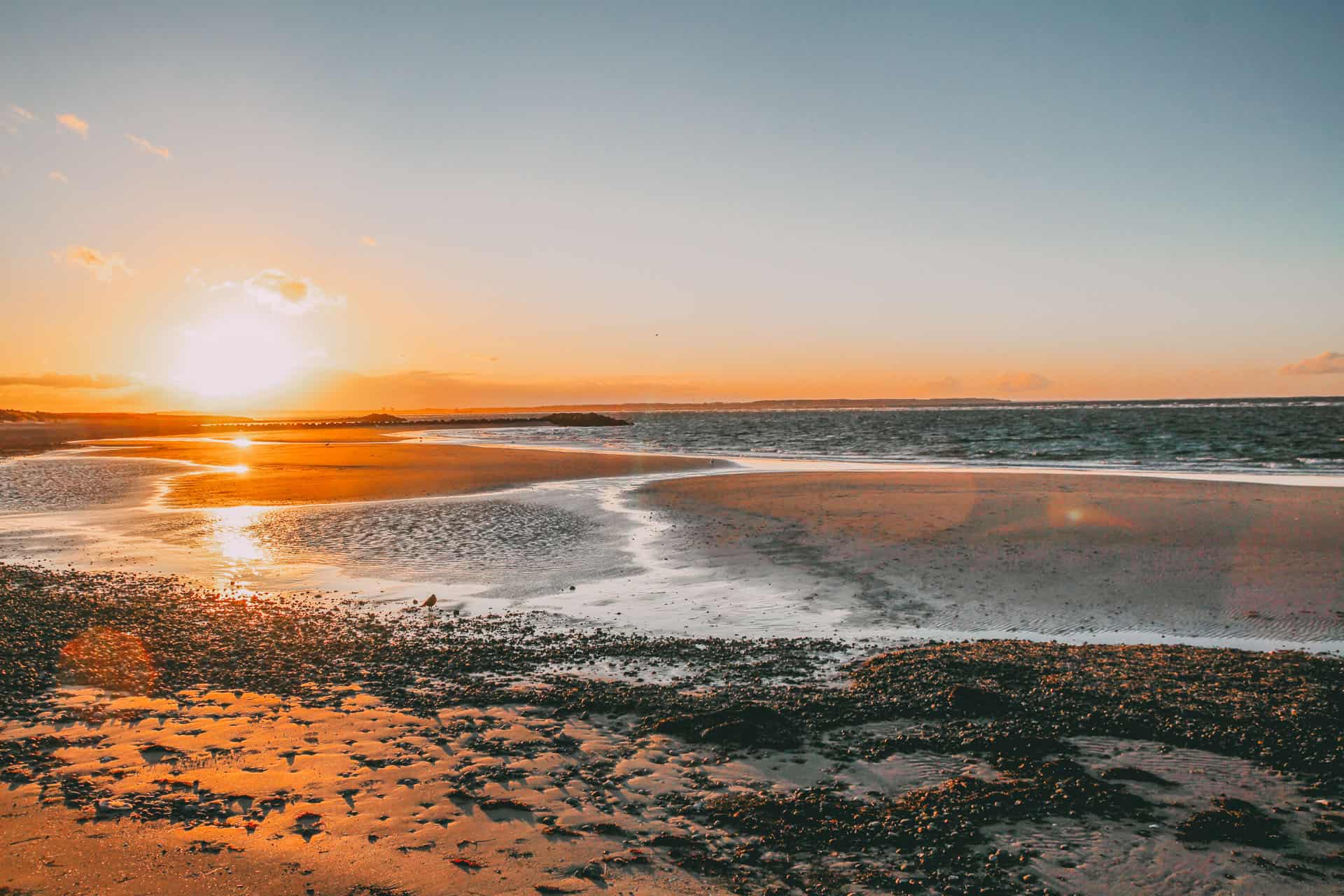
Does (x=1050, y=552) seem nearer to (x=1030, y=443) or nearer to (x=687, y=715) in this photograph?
(x=687, y=715)

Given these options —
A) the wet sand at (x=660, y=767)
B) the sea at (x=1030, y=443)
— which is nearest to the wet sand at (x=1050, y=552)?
the wet sand at (x=660, y=767)

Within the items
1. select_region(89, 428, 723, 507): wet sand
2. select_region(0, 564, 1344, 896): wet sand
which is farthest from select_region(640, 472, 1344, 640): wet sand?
select_region(89, 428, 723, 507): wet sand

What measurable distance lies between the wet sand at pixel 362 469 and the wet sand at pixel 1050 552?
1118cm

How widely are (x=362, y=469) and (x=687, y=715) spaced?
3656 cm

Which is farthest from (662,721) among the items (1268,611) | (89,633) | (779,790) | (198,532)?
(198,532)

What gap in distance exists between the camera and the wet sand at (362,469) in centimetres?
3069

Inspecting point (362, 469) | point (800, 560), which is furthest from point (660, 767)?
point (362, 469)

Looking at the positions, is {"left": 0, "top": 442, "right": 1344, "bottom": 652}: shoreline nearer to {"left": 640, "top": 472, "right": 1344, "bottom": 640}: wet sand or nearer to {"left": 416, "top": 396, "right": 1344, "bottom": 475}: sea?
{"left": 640, "top": 472, "right": 1344, "bottom": 640}: wet sand

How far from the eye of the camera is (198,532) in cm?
2220

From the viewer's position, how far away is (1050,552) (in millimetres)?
17641

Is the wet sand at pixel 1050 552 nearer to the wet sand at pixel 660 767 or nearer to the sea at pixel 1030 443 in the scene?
the wet sand at pixel 660 767

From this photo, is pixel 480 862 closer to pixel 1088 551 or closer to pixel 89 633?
pixel 89 633

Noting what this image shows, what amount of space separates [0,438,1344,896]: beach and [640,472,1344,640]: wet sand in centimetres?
13

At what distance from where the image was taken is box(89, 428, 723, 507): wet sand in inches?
1208
